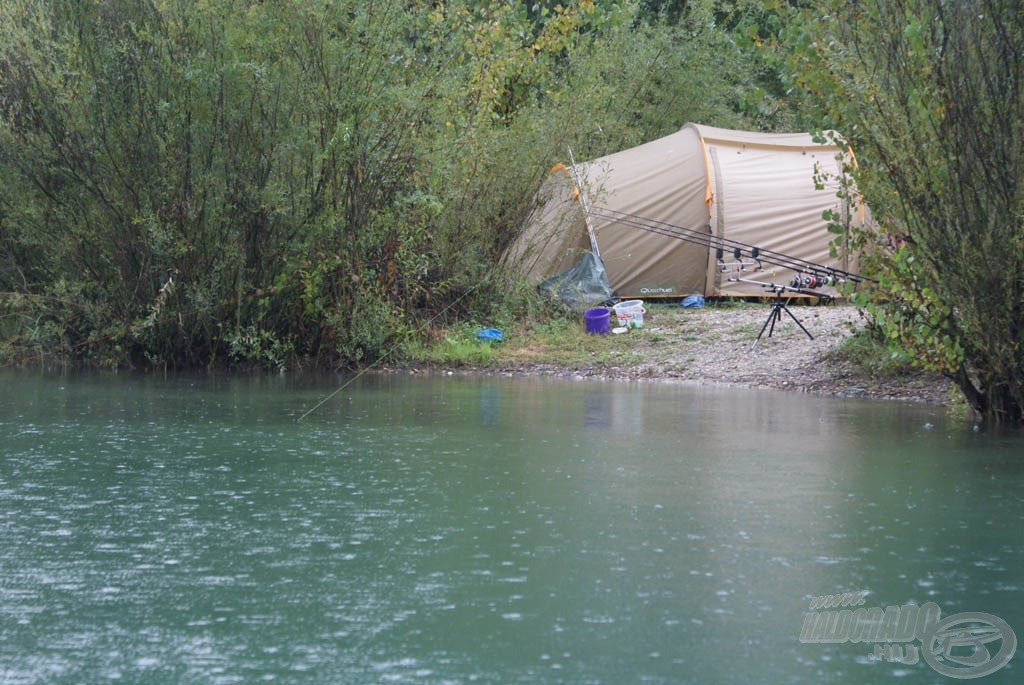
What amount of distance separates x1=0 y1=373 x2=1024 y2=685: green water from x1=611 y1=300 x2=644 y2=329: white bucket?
219 inches

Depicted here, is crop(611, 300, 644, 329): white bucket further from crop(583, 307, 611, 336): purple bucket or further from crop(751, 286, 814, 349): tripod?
crop(751, 286, 814, 349): tripod

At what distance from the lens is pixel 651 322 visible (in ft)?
56.0

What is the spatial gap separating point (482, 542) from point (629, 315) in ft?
34.1

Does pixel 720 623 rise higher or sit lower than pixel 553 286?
lower

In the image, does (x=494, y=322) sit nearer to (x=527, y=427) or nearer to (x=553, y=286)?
(x=553, y=286)

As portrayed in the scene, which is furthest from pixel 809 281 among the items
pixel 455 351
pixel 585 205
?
pixel 455 351

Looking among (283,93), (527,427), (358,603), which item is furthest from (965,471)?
(283,93)

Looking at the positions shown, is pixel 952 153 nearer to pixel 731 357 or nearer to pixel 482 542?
pixel 731 357

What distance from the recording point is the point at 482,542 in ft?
21.1

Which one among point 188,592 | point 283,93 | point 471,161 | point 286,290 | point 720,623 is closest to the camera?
point 720,623

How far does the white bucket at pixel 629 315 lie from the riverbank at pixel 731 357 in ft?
0.53

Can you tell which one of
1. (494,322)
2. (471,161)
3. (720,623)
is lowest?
(720,623)

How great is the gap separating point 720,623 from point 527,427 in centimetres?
516

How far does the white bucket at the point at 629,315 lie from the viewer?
54.4 ft
